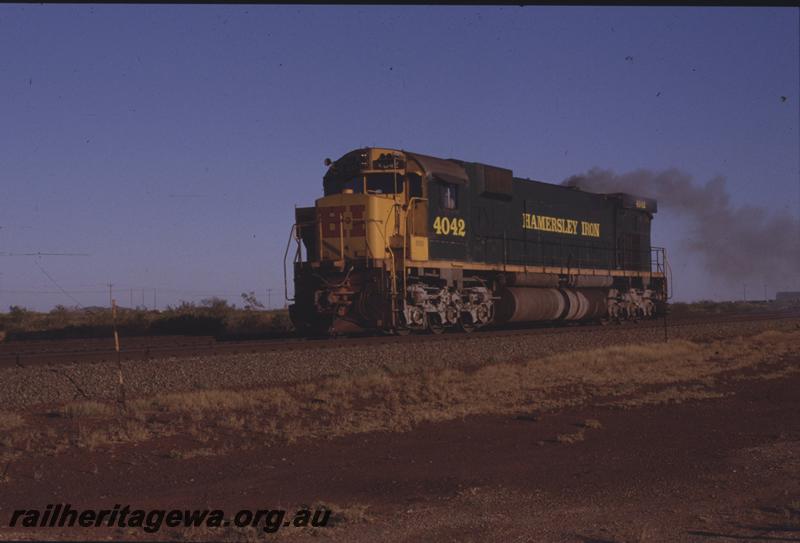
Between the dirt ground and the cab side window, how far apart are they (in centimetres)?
1056

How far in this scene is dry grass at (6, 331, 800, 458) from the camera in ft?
32.5

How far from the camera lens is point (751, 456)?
838cm

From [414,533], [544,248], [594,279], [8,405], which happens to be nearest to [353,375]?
[8,405]

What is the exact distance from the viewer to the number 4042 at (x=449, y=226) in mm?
20469

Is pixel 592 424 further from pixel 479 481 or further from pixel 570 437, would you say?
pixel 479 481

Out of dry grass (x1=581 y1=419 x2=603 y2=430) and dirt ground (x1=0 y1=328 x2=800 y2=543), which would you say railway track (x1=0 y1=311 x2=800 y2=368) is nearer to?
dirt ground (x1=0 y1=328 x2=800 y2=543)

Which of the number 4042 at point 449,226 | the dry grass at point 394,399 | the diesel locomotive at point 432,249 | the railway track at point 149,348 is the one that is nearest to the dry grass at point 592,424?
the dry grass at point 394,399

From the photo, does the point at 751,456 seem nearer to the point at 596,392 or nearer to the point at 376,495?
the point at 376,495

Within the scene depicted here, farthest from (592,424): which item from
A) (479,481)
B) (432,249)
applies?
(432,249)

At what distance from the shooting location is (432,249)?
20.2 m

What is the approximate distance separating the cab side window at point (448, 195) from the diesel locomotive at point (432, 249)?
31mm

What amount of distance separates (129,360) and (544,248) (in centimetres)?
1483

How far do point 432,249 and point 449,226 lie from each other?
1.07 m

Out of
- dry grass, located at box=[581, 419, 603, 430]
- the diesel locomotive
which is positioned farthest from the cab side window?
dry grass, located at box=[581, 419, 603, 430]
